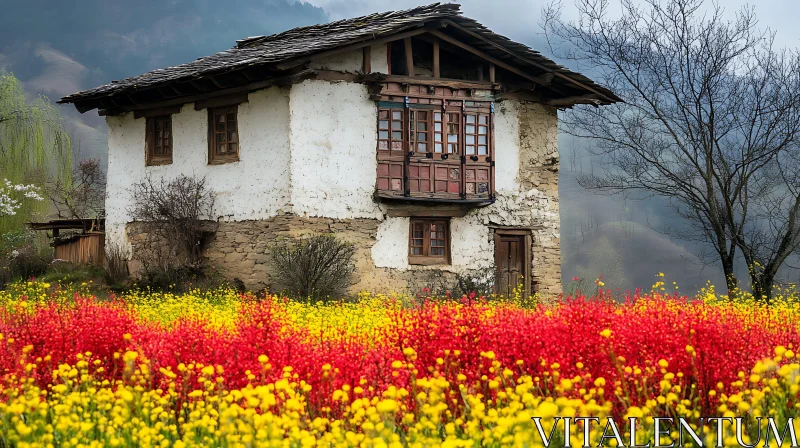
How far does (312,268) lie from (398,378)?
38.5 feet

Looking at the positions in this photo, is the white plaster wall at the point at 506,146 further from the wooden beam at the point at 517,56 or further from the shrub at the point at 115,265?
the shrub at the point at 115,265

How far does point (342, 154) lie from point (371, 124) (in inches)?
38.5

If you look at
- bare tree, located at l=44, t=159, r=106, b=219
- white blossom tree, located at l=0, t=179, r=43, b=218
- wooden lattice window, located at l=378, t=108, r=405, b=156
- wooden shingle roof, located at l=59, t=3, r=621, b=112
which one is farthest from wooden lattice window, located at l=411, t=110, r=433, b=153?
white blossom tree, located at l=0, t=179, r=43, b=218

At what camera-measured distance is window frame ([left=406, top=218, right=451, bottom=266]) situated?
20.0 metres

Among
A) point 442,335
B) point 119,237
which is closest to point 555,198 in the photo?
point 119,237

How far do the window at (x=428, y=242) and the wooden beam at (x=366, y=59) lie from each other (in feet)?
11.8

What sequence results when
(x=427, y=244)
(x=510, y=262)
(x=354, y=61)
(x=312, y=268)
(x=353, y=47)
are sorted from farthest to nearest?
1. (x=510, y=262)
2. (x=427, y=244)
3. (x=354, y=61)
4. (x=353, y=47)
5. (x=312, y=268)

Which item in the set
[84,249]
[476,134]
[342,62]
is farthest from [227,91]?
[84,249]

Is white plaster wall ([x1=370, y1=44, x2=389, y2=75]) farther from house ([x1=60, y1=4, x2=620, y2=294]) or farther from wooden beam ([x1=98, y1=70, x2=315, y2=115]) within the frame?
wooden beam ([x1=98, y1=70, x2=315, y2=115])

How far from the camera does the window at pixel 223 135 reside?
19953mm

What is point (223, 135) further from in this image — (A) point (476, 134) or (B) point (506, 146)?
(B) point (506, 146)

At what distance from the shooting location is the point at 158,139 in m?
21.9

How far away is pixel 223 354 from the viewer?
7062 mm

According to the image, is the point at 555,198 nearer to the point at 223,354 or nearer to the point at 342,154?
the point at 342,154
